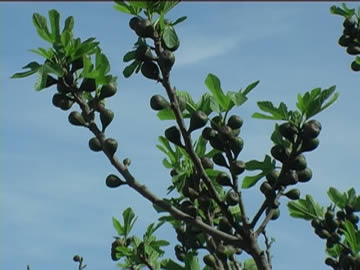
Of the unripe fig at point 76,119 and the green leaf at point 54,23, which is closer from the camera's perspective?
the unripe fig at point 76,119

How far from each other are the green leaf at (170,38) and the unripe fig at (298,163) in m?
0.81

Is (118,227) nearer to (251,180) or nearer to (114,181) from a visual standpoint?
(251,180)

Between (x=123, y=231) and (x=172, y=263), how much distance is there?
87 cm

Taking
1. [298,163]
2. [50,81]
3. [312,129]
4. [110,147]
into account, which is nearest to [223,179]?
[298,163]

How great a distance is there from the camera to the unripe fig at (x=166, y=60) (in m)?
3.39

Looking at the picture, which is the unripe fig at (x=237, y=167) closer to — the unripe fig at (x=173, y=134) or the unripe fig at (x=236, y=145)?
the unripe fig at (x=236, y=145)

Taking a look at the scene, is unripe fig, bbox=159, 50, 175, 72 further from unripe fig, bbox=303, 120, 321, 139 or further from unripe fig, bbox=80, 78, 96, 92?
unripe fig, bbox=303, 120, 321, 139

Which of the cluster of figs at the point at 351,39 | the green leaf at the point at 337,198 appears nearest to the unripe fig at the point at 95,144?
the green leaf at the point at 337,198

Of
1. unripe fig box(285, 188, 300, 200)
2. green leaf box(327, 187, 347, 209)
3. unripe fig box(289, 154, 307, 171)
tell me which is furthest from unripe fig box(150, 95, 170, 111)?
green leaf box(327, 187, 347, 209)

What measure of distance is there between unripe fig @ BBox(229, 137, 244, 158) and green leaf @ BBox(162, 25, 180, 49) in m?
0.55

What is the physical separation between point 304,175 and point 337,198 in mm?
1273

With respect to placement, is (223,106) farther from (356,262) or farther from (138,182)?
(356,262)

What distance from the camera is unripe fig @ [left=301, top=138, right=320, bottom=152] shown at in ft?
11.5

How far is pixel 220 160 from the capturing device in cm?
363
